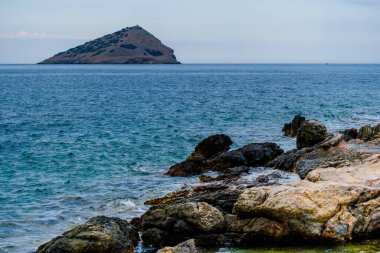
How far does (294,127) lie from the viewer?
48062 mm

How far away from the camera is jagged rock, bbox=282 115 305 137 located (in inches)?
1864

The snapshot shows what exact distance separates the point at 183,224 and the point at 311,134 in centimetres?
1944

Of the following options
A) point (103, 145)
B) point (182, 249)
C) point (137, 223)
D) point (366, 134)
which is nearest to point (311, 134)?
Answer: point (366, 134)

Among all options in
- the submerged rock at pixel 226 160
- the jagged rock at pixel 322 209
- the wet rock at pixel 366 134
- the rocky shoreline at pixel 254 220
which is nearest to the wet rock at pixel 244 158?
the submerged rock at pixel 226 160

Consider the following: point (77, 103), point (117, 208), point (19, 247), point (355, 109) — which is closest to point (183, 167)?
point (117, 208)

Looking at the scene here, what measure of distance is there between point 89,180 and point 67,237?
1426 cm

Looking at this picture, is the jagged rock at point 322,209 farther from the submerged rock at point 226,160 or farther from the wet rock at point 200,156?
the submerged rock at point 226,160

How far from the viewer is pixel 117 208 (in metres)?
25.0

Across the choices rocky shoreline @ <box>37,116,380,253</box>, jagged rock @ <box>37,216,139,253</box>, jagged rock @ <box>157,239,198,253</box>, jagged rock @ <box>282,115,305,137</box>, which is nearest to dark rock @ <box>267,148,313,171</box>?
rocky shoreline @ <box>37,116,380,253</box>

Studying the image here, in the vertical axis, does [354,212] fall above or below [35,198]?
above

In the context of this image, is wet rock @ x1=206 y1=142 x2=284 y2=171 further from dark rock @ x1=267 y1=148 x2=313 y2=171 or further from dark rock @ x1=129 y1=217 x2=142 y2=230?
dark rock @ x1=129 y1=217 x2=142 y2=230

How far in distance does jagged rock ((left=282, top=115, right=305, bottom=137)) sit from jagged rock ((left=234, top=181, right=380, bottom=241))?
92.3 ft

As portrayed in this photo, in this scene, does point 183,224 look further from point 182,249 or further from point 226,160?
point 226,160

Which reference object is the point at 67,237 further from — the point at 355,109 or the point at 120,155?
the point at 355,109
